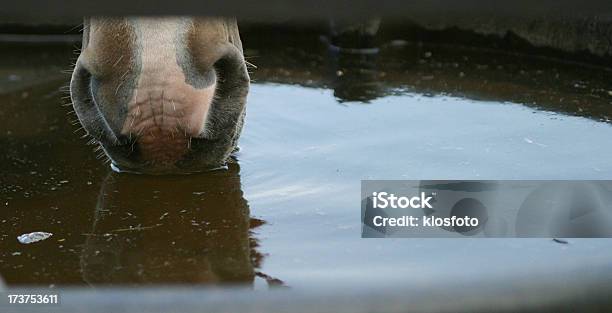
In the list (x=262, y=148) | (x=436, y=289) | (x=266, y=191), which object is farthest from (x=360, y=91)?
(x=436, y=289)

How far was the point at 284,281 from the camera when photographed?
1.69 metres

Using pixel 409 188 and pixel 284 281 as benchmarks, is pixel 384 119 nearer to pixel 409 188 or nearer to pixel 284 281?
pixel 409 188

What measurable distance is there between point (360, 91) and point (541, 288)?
131 inches

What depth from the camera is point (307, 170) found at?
264 cm

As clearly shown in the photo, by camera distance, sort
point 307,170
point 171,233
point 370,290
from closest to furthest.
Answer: point 370,290
point 171,233
point 307,170

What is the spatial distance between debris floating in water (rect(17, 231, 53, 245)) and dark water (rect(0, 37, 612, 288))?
26 millimetres

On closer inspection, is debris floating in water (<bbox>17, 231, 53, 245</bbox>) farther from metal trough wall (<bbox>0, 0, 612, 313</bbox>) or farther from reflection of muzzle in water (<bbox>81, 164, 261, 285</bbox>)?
metal trough wall (<bbox>0, 0, 612, 313</bbox>)

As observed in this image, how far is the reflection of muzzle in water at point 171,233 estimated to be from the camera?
70.7 inches

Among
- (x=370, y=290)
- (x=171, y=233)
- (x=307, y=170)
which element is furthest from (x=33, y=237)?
(x=370, y=290)

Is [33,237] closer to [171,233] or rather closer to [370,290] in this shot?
[171,233]

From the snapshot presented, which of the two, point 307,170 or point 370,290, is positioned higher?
point 307,170

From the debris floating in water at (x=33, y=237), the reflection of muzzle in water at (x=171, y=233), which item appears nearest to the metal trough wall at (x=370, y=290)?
the reflection of muzzle in water at (x=171, y=233)

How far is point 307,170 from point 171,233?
2.12 feet

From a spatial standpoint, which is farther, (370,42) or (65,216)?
(370,42)
